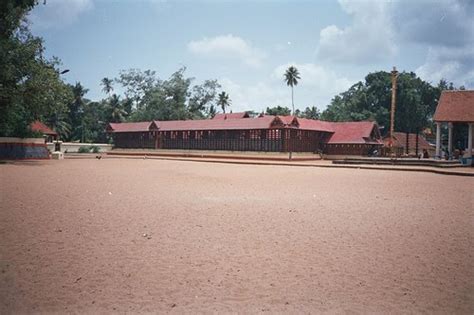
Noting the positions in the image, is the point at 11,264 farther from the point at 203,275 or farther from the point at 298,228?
the point at 298,228

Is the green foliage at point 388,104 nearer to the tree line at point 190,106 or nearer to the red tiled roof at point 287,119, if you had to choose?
the tree line at point 190,106

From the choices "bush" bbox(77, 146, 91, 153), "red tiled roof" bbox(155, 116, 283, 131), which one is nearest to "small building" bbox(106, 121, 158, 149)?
"red tiled roof" bbox(155, 116, 283, 131)

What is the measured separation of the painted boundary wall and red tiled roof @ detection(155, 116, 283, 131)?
15.2m

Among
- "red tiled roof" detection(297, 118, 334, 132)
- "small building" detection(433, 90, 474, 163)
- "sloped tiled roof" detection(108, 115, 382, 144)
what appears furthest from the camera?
"red tiled roof" detection(297, 118, 334, 132)

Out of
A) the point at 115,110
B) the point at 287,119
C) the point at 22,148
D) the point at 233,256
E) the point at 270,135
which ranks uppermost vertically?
the point at 115,110

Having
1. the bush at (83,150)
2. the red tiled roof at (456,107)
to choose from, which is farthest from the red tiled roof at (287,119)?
the bush at (83,150)

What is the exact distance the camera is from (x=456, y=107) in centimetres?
2767

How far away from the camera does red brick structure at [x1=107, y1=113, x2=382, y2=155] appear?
34938mm

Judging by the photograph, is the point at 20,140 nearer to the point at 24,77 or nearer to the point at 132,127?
the point at 24,77

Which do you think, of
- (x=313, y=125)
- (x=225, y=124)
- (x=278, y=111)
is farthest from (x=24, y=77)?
(x=278, y=111)

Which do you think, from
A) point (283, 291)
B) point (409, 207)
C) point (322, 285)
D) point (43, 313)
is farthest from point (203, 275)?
point (409, 207)

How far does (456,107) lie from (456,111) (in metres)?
0.50

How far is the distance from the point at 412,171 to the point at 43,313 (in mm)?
21303

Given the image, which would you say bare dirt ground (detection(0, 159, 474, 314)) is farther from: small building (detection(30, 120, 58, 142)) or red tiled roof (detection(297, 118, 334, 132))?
small building (detection(30, 120, 58, 142))
